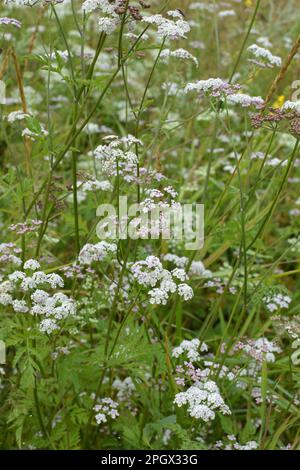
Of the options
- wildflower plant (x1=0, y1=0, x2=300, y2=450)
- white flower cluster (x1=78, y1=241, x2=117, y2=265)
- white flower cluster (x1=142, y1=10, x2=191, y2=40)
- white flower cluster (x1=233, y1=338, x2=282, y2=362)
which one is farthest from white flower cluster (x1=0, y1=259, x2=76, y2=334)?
white flower cluster (x1=142, y1=10, x2=191, y2=40)

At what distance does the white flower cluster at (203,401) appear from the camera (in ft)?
8.23

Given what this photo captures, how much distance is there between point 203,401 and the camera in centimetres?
262

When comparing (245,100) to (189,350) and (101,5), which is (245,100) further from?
(189,350)

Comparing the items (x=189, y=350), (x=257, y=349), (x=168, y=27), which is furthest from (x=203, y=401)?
(x=168, y=27)

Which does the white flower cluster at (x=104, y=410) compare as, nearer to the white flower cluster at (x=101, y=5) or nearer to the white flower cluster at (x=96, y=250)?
the white flower cluster at (x=96, y=250)

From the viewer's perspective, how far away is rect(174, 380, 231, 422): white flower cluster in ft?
8.23

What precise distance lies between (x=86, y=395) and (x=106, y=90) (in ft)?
5.09

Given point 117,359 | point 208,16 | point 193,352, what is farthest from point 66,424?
point 208,16

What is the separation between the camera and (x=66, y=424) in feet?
9.93

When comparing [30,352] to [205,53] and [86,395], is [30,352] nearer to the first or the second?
[86,395]
